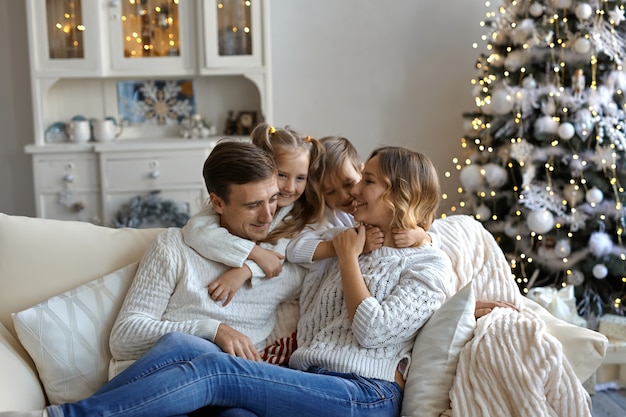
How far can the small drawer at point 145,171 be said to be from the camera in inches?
165

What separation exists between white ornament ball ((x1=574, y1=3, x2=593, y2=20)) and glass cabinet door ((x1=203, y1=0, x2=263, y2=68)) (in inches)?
65.9

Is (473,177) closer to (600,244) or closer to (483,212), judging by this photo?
(483,212)

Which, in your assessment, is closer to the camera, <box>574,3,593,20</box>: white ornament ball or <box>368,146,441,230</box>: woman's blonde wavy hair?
<box>368,146,441,230</box>: woman's blonde wavy hair

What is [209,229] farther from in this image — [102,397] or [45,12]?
[45,12]

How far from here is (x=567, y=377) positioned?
5.63 ft

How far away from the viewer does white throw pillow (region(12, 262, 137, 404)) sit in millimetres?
1954

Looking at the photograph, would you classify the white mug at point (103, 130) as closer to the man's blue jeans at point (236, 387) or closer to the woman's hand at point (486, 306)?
the man's blue jeans at point (236, 387)

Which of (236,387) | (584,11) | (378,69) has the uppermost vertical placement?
(584,11)

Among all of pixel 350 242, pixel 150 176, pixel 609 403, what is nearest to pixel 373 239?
pixel 350 242

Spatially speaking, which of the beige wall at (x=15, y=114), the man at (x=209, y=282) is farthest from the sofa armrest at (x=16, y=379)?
the beige wall at (x=15, y=114)

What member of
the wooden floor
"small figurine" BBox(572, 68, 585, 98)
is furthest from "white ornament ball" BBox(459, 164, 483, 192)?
the wooden floor

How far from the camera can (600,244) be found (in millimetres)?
3463

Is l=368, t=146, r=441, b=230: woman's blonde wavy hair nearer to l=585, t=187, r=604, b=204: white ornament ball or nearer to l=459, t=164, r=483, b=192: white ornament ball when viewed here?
l=585, t=187, r=604, b=204: white ornament ball

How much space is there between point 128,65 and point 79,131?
0.46 meters
